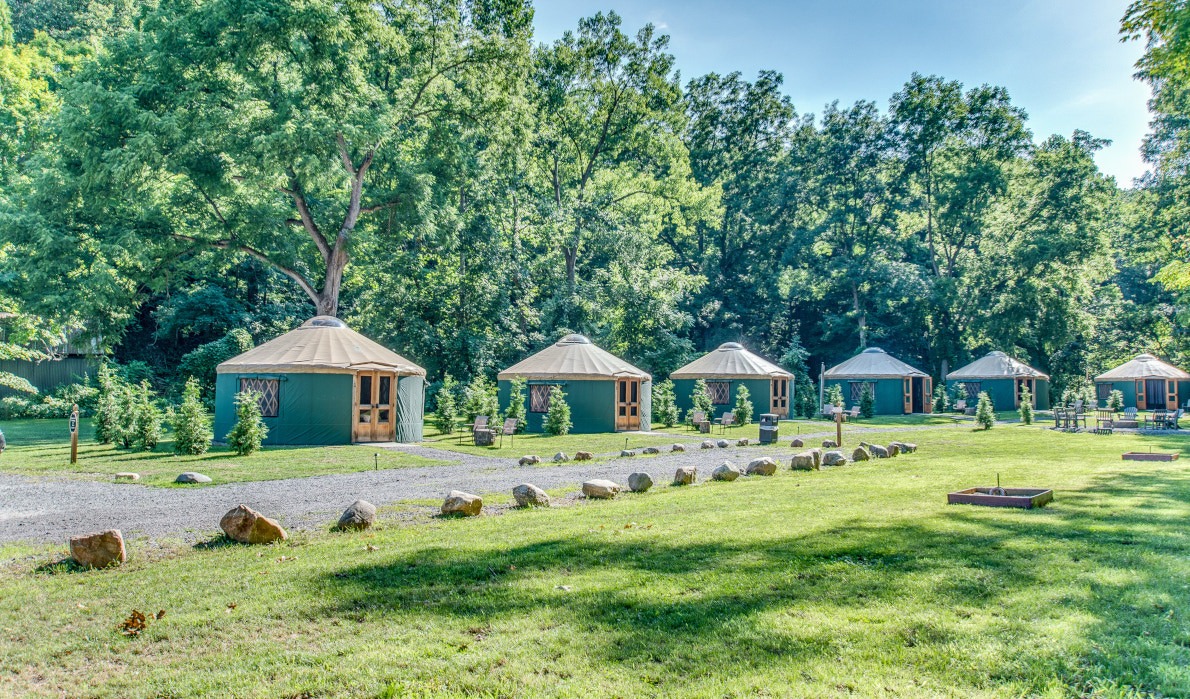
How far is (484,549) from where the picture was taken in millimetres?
4879

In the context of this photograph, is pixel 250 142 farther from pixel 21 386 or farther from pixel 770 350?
pixel 770 350

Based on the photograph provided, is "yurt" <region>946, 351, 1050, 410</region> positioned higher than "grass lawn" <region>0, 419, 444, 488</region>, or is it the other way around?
"yurt" <region>946, 351, 1050, 410</region>

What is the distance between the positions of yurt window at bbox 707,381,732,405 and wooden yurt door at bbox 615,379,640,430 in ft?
17.4

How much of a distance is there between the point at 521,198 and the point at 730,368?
10373 mm

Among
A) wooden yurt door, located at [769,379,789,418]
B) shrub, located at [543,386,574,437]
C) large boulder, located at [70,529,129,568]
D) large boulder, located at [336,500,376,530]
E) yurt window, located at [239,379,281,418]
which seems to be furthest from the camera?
wooden yurt door, located at [769,379,789,418]

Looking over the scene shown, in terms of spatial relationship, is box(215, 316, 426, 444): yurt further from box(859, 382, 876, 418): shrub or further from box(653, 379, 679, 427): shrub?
box(859, 382, 876, 418): shrub

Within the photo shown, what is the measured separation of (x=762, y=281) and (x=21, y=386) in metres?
28.2

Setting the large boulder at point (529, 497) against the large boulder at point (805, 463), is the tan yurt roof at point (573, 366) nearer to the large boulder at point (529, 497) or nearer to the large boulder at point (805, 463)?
the large boulder at point (805, 463)

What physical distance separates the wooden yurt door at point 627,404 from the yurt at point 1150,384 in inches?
925

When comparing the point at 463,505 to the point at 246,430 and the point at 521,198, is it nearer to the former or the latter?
the point at 246,430

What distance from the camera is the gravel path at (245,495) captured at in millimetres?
6035

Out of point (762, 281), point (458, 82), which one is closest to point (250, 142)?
point (458, 82)

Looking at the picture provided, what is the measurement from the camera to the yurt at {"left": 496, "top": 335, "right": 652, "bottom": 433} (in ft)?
61.8

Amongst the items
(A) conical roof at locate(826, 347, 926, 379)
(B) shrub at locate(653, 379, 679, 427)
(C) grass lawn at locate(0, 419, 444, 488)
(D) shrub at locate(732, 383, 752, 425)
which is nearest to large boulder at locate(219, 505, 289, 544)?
(C) grass lawn at locate(0, 419, 444, 488)
